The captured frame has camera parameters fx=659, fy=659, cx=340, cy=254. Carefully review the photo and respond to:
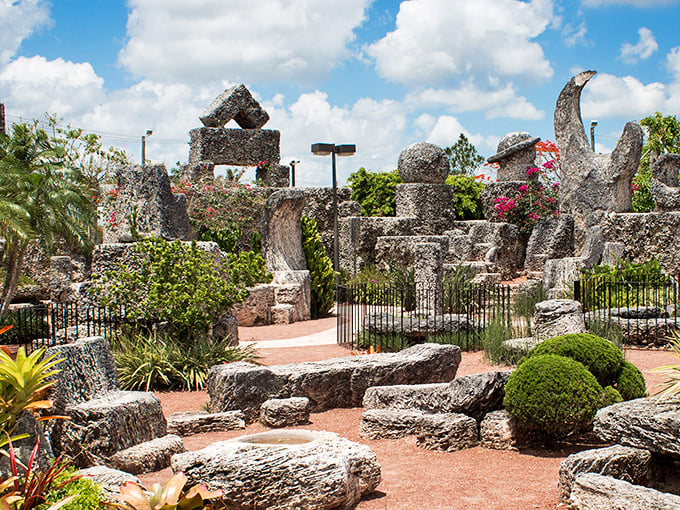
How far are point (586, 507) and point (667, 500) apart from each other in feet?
1.61

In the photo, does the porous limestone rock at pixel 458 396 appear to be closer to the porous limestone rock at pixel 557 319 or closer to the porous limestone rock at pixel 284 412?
the porous limestone rock at pixel 284 412

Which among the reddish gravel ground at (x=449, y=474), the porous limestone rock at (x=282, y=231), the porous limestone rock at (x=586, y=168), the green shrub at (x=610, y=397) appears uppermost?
the porous limestone rock at (x=586, y=168)

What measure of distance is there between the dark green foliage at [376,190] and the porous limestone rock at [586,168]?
1116cm

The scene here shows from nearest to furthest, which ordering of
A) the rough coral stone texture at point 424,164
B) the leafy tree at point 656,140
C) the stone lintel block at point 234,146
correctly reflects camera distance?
the stone lintel block at point 234,146 < the rough coral stone texture at point 424,164 < the leafy tree at point 656,140

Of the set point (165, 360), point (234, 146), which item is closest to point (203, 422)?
point (165, 360)

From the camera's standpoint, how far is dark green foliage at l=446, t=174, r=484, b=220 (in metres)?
27.3

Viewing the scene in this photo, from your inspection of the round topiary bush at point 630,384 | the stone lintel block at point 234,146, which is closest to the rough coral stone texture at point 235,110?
the stone lintel block at point 234,146

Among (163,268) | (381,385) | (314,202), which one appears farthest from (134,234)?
(314,202)

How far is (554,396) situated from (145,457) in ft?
10.9

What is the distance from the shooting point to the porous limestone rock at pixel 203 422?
6.48 m

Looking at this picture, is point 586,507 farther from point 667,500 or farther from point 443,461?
point 443,461

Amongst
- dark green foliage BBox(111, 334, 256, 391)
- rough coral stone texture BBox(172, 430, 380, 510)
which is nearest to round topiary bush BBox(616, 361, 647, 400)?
rough coral stone texture BBox(172, 430, 380, 510)

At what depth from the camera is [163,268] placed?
29.0 ft

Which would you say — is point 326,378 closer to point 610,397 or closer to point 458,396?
point 458,396
